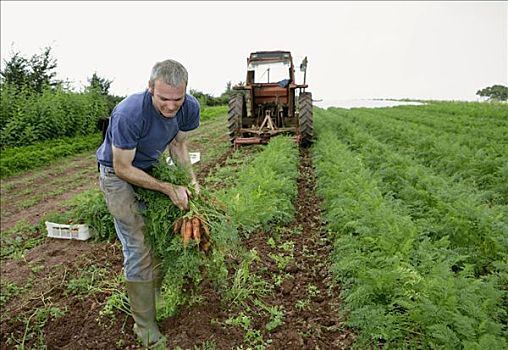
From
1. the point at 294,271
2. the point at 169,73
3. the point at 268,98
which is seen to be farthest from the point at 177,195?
the point at 268,98

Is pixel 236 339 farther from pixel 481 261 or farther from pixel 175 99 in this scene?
pixel 481 261

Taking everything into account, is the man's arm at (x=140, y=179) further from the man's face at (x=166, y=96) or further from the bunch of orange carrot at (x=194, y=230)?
the man's face at (x=166, y=96)

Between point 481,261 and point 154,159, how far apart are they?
10.2ft

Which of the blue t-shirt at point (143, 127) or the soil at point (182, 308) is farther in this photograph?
the soil at point (182, 308)

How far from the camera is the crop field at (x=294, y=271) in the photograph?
11.7ft

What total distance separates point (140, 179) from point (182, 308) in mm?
1231

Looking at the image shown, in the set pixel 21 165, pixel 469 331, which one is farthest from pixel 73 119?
pixel 469 331

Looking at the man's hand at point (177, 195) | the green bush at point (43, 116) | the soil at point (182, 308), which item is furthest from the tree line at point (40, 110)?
the man's hand at point (177, 195)

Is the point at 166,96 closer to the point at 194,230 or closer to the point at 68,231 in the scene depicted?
the point at 194,230

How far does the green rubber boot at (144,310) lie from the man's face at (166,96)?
1326 mm

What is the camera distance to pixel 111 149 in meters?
3.52

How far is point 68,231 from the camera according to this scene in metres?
6.39

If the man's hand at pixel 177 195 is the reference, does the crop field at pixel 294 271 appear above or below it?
below

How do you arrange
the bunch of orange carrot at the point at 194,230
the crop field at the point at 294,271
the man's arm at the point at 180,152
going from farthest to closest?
the man's arm at the point at 180,152
the crop field at the point at 294,271
the bunch of orange carrot at the point at 194,230
